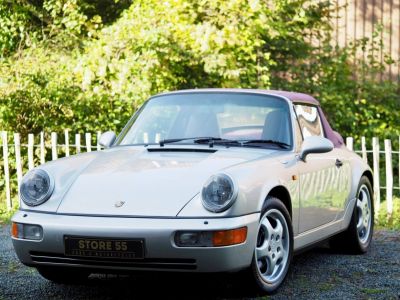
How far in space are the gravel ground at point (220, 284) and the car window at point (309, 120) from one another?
1093mm

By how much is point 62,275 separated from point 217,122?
1616 millimetres

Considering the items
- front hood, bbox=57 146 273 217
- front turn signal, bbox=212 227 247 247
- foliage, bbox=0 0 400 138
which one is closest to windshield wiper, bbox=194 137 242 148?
front hood, bbox=57 146 273 217

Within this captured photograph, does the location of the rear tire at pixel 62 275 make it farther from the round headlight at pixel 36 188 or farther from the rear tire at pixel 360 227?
the rear tire at pixel 360 227

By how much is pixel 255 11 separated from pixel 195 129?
6.88 metres

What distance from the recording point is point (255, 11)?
12758 millimetres

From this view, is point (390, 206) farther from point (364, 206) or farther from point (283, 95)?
point (283, 95)

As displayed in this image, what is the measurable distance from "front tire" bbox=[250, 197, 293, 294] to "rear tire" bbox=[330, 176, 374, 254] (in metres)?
1.67

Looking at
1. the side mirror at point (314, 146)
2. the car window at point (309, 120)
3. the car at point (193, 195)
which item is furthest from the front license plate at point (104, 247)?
the car window at point (309, 120)

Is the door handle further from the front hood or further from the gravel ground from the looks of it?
the front hood

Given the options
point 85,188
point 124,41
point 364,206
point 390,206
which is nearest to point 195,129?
point 85,188

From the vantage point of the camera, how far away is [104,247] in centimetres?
496

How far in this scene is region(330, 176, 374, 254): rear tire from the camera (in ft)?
24.0

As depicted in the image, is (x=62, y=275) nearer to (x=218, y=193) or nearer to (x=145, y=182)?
(x=145, y=182)

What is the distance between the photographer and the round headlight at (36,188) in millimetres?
5344
